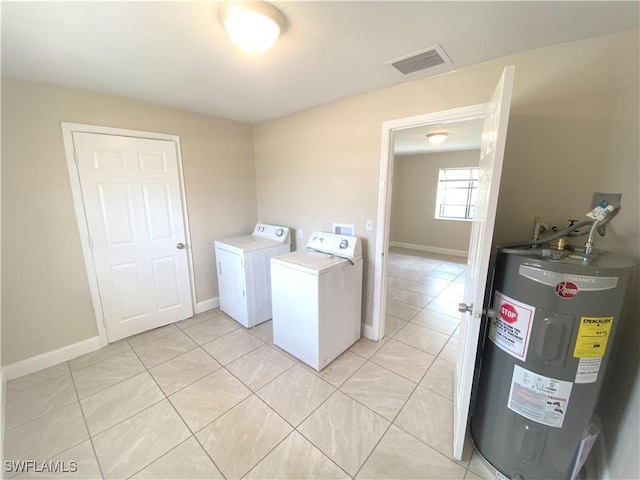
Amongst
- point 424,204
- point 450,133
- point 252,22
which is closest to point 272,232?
point 252,22

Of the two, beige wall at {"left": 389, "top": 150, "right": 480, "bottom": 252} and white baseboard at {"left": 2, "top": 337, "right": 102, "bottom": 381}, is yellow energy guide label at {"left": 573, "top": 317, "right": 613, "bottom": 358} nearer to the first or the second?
white baseboard at {"left": 2, "top": 337, "right": 102, "bottom": 381}

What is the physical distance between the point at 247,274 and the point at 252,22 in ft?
6.83

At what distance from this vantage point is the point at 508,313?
1.22 m

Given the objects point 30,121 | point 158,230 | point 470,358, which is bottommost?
point 470,358

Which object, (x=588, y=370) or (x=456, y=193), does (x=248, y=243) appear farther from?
(x=456, y=193)

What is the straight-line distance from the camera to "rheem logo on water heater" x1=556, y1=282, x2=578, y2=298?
1043 millimetres

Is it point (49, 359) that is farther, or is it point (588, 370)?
point (49, 359)

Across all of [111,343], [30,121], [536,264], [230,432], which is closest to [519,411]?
[536,264]

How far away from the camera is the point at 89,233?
7.43 feet

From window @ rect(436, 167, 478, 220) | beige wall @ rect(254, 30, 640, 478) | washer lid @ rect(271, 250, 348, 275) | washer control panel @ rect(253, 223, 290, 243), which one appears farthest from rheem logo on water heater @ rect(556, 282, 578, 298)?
window @ rect(436, 167, 478, 220)

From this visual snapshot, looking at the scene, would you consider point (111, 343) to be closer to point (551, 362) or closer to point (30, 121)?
point (30, 121)

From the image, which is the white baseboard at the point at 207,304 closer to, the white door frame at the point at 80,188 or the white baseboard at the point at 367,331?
the white door frame at the point at 80,188

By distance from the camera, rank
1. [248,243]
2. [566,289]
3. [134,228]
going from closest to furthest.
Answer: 1. [566,289]
2. [134,228]
3. [248,243]

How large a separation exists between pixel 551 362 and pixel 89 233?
135 inches
